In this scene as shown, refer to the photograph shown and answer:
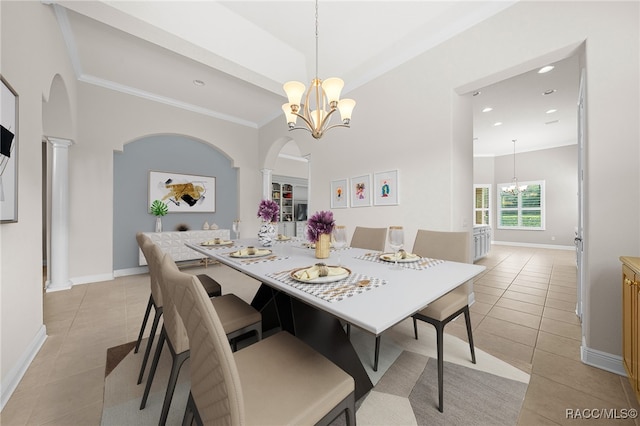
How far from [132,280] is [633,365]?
5.20 metres

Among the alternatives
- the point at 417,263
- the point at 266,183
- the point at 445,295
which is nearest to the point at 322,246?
the point at 417,263

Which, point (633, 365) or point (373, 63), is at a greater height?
point (373, 63)

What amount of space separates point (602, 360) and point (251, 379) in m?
2.29

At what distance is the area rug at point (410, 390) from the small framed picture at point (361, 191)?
187 centimetres

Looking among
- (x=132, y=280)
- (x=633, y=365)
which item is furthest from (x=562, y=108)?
(x=132, y=280)

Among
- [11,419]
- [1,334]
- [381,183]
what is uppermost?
[381,183]

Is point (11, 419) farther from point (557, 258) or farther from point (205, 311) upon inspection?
point (557, 258)

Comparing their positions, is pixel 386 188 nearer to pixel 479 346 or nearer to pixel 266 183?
pixel 479 346

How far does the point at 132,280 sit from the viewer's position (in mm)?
3725

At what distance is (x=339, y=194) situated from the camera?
145 inches

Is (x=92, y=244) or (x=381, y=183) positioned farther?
(x=92, y=244)

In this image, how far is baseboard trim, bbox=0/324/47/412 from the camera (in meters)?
1.35

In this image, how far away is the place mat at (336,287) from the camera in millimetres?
893

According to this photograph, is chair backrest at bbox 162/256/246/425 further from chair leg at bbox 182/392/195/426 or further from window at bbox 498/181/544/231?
window at bbox 498/181/544/231
